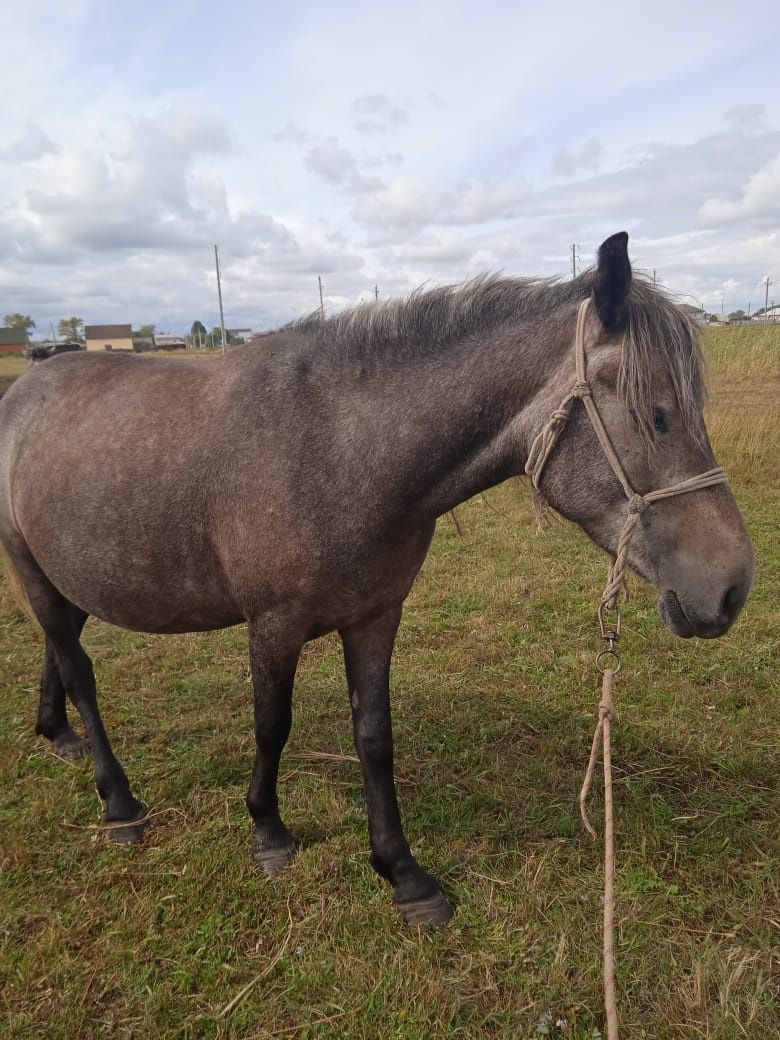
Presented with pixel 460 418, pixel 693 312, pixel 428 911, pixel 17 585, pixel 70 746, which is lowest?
pixel 428 911

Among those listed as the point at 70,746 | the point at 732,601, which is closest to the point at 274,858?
the point at 70,746

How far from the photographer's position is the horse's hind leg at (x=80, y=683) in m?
3.38

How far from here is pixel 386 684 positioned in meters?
2.99

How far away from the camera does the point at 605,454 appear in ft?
7.00

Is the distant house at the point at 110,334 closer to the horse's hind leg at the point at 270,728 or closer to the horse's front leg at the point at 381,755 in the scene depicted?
the horse's hind leg at the point at 270,728

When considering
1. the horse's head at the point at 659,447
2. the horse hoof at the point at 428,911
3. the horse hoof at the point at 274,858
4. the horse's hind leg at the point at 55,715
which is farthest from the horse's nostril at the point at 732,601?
the horse's hind leg at the point at 55,715

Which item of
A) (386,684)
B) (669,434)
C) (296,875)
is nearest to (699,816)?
(386,684)

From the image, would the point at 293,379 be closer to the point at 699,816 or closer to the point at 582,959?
the point at 582,959

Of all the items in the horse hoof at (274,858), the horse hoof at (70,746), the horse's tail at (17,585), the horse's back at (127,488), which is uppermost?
the horse's back at (127,488)

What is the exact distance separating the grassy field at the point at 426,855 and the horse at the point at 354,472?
276mm

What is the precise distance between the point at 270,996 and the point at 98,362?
3.03 metres

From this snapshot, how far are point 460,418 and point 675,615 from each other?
100cm

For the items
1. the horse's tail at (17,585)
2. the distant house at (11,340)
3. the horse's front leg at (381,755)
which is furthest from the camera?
the distant house at (11,340)

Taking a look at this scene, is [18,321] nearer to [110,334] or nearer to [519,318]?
[110,334]
